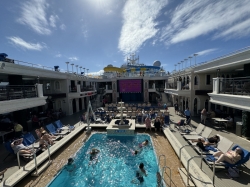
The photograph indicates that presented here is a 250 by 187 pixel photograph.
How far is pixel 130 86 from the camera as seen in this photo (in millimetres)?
27938

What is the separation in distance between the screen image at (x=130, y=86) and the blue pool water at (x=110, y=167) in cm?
1870

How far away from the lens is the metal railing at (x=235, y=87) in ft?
24.7

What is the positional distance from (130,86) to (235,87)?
20.5 metres

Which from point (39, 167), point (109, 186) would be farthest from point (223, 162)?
point (39, 167)

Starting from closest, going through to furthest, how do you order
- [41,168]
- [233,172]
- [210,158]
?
[233,172]
[210,158]
[41,168]

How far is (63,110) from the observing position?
1850 cm

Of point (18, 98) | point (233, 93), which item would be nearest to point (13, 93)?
point (18, 98)

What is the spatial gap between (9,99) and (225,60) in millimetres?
16154

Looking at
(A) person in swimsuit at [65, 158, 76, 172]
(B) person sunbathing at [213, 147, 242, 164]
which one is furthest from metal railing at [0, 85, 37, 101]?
(B) person sunbathing at [213, 147, 242, 164]

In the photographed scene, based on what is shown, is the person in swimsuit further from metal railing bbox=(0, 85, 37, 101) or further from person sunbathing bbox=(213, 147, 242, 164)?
person sunbathing bbox=(213, 147, 242, 164)

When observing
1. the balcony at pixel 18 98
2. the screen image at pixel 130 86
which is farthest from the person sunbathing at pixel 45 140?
the screen image at pixel 130 86

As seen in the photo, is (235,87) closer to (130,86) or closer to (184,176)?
(184,176)

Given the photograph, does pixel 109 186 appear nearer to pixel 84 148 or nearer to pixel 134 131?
pixel 84 148

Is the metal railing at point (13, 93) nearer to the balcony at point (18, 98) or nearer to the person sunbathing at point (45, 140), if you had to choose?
the balcony at point (18, 98)
